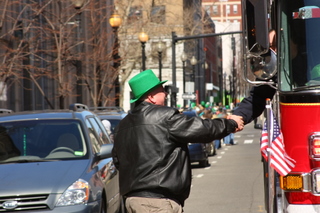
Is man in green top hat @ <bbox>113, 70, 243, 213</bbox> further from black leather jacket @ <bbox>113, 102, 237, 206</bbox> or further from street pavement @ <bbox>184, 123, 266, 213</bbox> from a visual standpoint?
street pavement @ <bbox>184, 123, 266, 213</bbox>

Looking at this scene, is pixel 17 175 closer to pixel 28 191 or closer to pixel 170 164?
pixel 28 191

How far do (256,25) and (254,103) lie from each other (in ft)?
2.94

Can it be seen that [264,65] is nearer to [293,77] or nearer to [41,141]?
[293,77]

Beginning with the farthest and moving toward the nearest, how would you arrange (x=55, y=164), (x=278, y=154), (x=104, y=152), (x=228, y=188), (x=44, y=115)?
1. (x=228, y=188)
2. (x=44, y=115)
3. (x=104, y=152)
4. (x=55, y=164)
5. (x=278, y=154)

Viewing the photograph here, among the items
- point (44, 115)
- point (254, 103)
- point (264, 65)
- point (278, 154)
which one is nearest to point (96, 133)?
point (44, 115)

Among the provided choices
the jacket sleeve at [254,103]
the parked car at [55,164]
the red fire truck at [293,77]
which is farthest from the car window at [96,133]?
the red fire truck at [293,77]

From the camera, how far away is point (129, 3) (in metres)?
39.1

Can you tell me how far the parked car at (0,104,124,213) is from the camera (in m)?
8.62

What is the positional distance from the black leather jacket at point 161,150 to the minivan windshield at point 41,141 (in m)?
3.84

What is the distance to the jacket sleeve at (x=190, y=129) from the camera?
19.4 feet

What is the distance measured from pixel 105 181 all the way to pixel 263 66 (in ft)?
12.7

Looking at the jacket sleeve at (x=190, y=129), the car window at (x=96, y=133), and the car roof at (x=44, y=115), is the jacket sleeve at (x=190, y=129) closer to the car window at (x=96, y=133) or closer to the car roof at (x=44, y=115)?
the car window at (x=96, y=133)

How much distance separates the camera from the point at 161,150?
19.5ft

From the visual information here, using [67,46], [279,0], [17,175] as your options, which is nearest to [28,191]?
[17,175]
